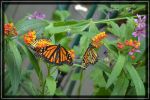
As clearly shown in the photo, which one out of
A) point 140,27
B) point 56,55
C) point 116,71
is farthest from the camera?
point 140,27

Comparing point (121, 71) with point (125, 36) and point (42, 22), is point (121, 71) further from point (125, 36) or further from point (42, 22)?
point (42, 22)

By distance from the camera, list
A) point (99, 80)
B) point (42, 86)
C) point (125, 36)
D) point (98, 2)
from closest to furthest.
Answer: point (42, 86), point (125, 36), point (99, 80), point (98, 2)

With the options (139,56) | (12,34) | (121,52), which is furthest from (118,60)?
(12,34)

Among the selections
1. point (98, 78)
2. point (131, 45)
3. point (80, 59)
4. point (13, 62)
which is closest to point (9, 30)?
point (13, 62)

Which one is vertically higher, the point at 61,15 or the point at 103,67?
the point at 61,15

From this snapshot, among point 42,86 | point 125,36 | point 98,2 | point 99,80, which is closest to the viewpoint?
point 42,86

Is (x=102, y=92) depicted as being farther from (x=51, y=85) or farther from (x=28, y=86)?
(x=51, y=85)

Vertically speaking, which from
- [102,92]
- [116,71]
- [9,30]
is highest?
[9,30]

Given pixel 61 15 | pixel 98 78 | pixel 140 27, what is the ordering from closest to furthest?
1. pixel 140 27
2. pixel 98 78
3. pixel 61 15
